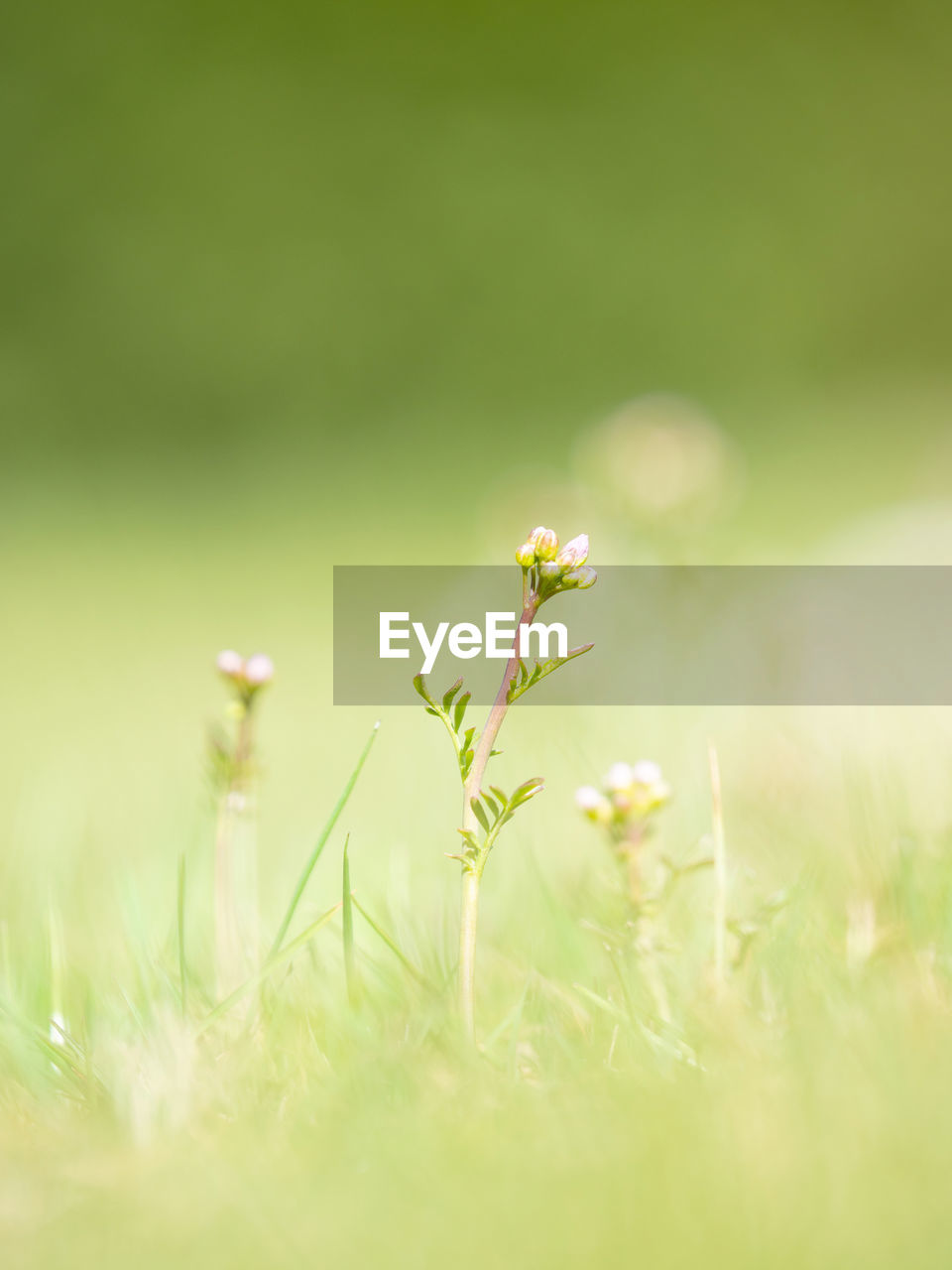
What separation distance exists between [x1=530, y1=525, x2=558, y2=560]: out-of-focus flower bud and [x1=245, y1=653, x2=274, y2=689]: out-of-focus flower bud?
0.30 metres

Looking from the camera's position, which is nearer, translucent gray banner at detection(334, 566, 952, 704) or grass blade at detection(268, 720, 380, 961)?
grass blade at detection(268, 720, 380, 961)

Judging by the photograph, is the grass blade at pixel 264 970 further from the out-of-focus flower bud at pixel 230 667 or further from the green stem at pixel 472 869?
the out-of-focus flower bud at pixel 230 667

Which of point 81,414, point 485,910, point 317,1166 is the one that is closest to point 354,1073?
point 317,1166

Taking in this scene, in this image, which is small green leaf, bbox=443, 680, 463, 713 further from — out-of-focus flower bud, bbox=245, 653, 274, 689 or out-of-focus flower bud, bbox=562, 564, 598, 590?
out-of-focus flower bud, bbox=245, 653, 274, 689

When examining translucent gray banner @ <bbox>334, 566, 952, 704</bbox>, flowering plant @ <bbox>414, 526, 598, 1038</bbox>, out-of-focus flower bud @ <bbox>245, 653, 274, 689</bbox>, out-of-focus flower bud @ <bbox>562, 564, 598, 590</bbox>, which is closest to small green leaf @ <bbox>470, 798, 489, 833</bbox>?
flowering plant @ <bbox>414, 526, 598, 1038</bbox>

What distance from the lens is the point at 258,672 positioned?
0.86 meters

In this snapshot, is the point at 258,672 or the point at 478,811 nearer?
the point at 478,811

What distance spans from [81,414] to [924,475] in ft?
17.8

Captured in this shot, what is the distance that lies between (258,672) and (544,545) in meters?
0.33

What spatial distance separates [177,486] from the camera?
5965 millimetres

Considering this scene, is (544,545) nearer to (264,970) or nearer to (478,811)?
(478,811)

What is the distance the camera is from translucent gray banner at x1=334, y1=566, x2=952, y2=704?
5.29ft

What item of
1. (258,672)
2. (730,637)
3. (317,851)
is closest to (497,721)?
(317,851)

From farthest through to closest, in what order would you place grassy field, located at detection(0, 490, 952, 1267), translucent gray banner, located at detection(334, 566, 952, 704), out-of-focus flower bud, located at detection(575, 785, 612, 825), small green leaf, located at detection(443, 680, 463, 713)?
1. translucent gray banner, located at detection(334, 566, 952, 704)
2. out-of-focus flower bud, located at detection(575, 785, 612, 825)
3. small green leaf, located at detection(443, 680, 463, 713)
4. grassy field, located at detection(0, 490, 952, 1267)
